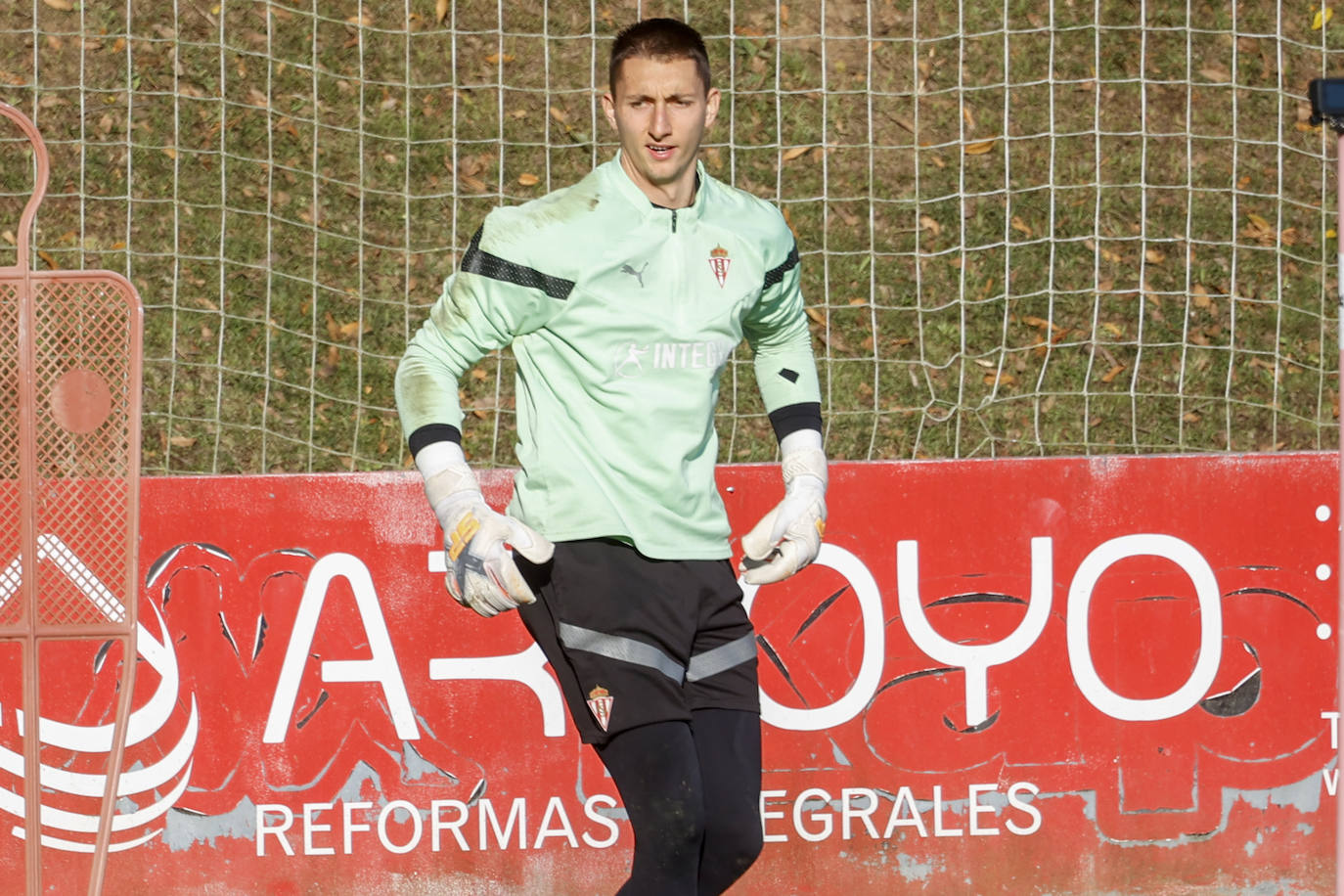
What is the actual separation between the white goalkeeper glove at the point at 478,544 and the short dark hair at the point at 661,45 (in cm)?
94

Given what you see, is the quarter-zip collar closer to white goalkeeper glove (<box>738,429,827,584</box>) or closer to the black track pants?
white goalkeeper glove (<box>738,429,827,584</box>)

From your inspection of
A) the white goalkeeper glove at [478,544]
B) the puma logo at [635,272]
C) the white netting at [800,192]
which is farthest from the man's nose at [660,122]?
the white netting at [800,192]

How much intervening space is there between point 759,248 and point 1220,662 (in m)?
2.62

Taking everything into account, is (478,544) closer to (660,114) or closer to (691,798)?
(691,798)

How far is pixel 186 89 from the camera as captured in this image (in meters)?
8.69

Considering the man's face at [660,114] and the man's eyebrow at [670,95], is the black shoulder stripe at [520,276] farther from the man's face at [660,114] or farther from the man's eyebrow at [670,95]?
the man's eyebrow at [670,95]

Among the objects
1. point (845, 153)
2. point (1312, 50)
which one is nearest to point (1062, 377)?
point (845, 153)

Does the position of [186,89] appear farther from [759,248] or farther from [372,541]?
[759,248]

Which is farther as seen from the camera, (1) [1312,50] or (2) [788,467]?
(1) [1312,50]

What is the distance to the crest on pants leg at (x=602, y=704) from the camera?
378cm

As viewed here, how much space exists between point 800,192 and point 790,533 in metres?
4.50

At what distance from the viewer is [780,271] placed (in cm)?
419

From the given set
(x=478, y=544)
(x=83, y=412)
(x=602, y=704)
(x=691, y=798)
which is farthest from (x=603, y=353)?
(x=83, y=412)

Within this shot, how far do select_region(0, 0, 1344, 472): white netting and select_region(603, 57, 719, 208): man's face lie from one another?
13.3 ft
